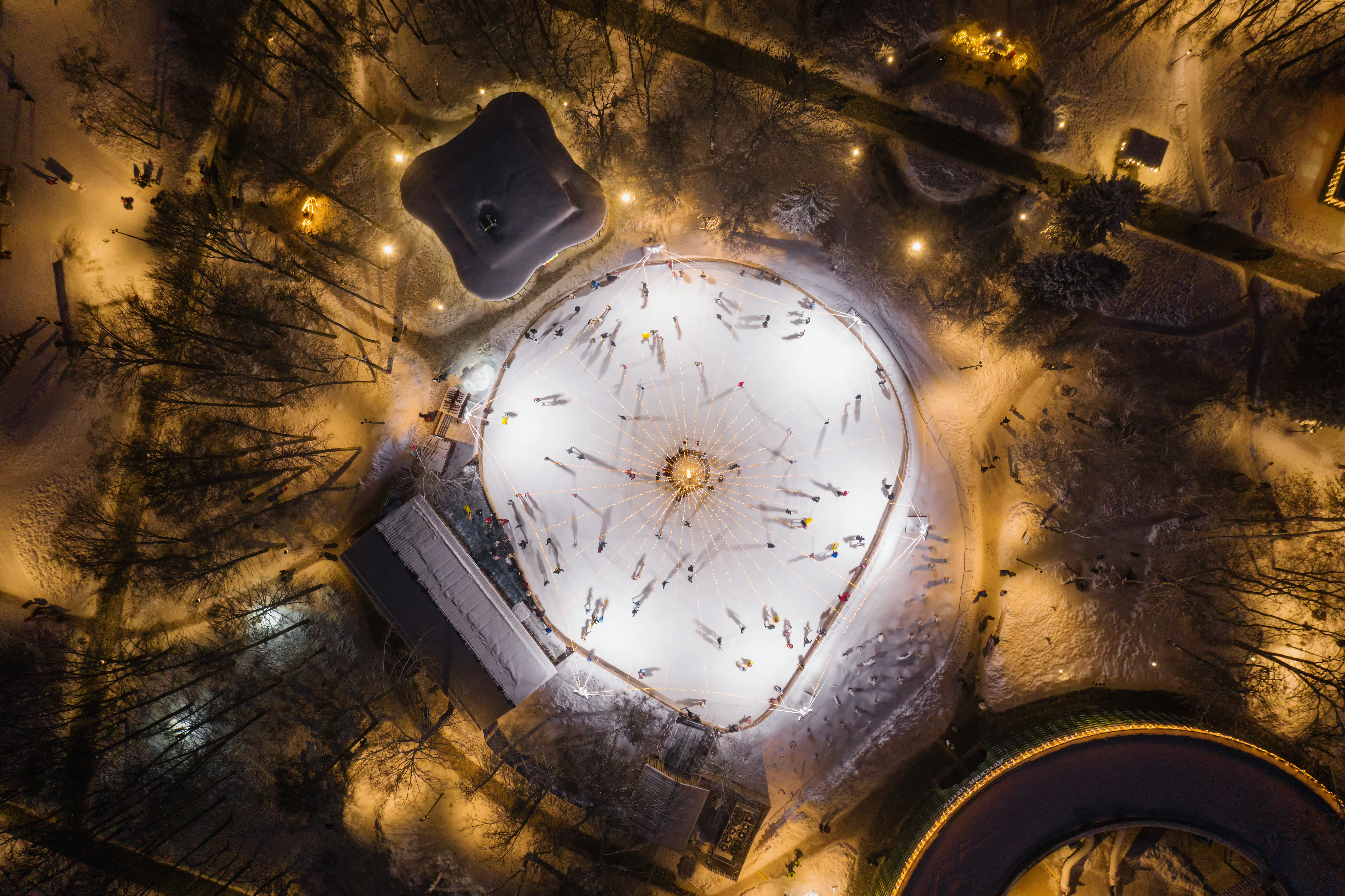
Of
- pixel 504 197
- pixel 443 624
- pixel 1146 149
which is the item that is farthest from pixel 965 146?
pixel 443 624

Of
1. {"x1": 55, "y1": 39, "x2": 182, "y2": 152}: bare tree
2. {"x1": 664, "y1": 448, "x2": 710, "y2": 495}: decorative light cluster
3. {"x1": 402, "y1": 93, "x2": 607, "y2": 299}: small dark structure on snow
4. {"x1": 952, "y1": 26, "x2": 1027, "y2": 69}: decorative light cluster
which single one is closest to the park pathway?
{"x1": 952, "y1": 26, "x2": 1027, "y2": 69}: decorative light cluster

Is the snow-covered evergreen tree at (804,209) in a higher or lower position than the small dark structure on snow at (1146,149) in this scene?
higher

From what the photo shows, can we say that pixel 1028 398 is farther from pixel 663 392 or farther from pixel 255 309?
pixel 255 309

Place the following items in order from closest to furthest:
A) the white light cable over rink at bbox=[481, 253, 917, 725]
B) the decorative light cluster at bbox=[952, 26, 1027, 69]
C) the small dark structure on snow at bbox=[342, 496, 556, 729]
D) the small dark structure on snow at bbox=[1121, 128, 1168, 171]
Result: the small dark structure on snow at bbox=[342, 496, 556, 729] → the white light cable over rink at bbox=[481, 253, 917, 725] → the small dark structure on snow at bbox=[1121, 128, 1168, 171] → the decorative light cluster at bbox=[952, 26, 1027, 69]

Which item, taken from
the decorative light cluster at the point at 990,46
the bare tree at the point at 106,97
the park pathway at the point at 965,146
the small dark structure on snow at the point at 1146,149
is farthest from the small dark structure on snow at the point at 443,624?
the small dark structure on snow at the point at 1146,149

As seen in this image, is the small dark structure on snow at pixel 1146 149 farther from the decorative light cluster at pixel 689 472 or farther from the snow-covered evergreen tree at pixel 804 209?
the decorative light cluster at pixel 689 472

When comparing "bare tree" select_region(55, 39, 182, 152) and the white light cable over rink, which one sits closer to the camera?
the white light cable over rink

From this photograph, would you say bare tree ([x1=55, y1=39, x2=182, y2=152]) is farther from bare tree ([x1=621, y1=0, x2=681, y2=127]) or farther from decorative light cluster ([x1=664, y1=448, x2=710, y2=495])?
decorative light cluster ([x1=664, y1=448, x2=710, y2=495])
